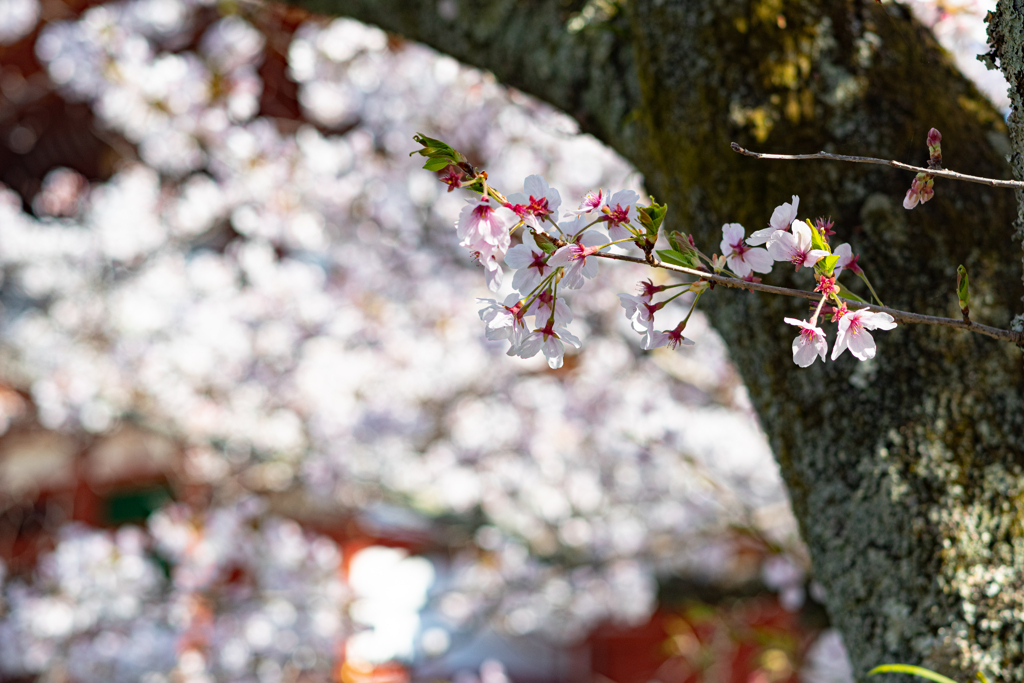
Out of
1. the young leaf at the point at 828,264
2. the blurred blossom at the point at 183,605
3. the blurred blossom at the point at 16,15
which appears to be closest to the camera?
the young leaf at the point at 828,264

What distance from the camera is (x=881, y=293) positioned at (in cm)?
78

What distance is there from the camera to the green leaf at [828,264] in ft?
1.65

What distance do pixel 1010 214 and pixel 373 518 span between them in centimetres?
465

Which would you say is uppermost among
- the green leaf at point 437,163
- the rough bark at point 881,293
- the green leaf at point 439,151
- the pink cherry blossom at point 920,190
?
the pink cherry blossom at point 920,190

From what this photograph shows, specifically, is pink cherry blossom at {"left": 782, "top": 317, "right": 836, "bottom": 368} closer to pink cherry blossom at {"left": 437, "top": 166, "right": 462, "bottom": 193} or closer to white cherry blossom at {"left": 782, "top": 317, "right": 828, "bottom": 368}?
white cherry blossom at {"left": 782, "top": 317, "right": 828, "bottom": 368}

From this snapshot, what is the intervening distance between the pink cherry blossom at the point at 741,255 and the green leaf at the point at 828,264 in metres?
0.05

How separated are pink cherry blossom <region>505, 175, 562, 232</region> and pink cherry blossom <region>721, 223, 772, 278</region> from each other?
13 centimetres

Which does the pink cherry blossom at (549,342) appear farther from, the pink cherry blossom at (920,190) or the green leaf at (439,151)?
the pink cherry blossom at (920,190)

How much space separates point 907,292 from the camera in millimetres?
774

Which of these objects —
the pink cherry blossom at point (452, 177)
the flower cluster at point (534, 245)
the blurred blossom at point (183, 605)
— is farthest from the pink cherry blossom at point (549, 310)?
the blurred blossom at point (183, 605)

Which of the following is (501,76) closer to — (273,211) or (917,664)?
(917,664)

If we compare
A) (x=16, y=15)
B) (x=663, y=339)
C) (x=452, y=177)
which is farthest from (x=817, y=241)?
(x=16, y=15)

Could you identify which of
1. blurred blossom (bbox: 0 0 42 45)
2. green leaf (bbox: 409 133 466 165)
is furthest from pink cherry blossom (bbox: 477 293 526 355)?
blurred blossom (bbox: 0 0 42 45)

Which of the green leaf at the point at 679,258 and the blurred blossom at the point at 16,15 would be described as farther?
the blurred blossom at the point at 16,15
